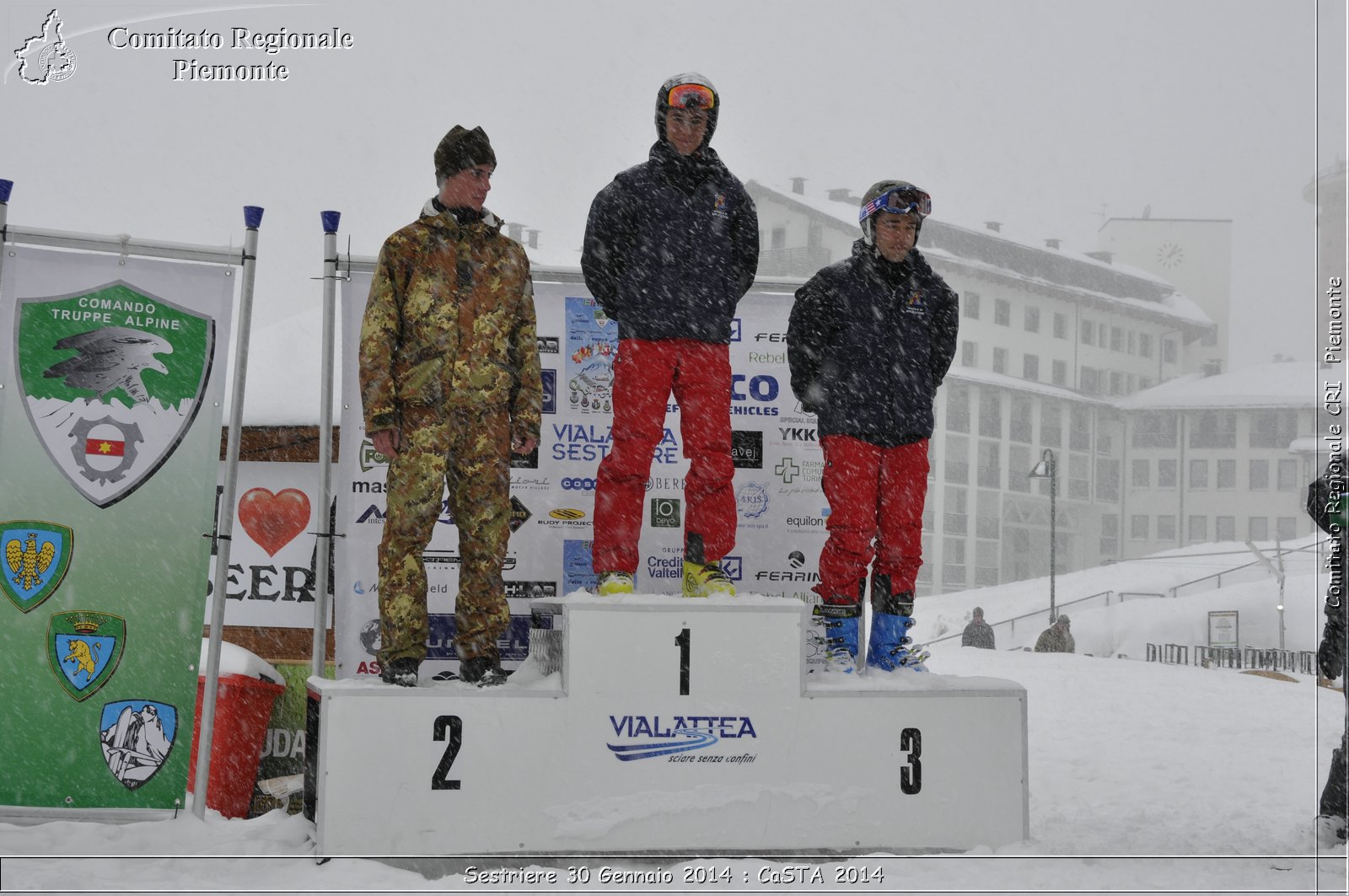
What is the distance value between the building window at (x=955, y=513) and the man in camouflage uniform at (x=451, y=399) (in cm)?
5367

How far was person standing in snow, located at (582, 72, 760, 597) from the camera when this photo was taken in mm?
4660

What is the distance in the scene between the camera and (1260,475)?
6212cm

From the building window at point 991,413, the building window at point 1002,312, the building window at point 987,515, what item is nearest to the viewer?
the building window at point 987,515

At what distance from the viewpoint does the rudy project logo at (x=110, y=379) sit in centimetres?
523

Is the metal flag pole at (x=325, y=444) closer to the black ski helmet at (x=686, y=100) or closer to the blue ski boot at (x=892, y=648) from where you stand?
the black ski helmet at (x=686, y=100)

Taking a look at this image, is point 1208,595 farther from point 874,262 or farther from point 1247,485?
point 874,262

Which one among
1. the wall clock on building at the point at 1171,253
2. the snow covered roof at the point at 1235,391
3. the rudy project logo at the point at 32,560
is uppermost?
the wall clock on building at the point at 1171,253

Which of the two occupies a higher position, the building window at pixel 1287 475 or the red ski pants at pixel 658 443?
the building window at pixel 1287 475

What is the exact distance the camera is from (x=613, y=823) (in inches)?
167

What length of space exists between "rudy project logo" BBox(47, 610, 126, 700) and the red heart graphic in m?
1.70

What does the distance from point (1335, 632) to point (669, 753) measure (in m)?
3.04

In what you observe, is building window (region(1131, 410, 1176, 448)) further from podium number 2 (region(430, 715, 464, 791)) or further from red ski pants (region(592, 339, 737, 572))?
podium number 2 (region(430, 715, 464, 791))

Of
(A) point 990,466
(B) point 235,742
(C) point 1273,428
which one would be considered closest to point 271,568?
(B) point 235,742

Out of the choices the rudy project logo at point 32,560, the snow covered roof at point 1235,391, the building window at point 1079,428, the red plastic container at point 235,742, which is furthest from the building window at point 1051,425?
the rudy project logo at point 32,560
